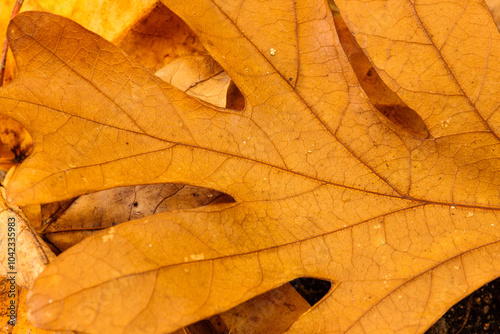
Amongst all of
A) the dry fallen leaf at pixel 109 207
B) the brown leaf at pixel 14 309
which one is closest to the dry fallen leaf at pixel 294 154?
the dry fallen leaf at pixel 109 207

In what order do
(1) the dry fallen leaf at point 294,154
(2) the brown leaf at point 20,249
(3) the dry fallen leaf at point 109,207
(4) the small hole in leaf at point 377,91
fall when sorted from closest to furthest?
1. (1) the dry fallen leaf at point 294,154
2. (2) the brown leaf at point 20,249
3. (3) the dry fallen leaf at point 109,207
4. (4) the small hole in leaf at point 377,91

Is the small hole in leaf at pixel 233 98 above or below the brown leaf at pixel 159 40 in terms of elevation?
below

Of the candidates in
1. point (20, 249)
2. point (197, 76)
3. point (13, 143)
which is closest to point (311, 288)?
point (197, 76)

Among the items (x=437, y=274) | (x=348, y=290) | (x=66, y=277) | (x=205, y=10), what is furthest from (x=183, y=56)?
(x=437, y=274)

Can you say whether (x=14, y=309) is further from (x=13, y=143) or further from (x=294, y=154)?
(x=294, y=154)

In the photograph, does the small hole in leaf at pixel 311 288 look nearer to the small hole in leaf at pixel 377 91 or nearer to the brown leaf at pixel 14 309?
the small hole in leaf at pixel 377 91

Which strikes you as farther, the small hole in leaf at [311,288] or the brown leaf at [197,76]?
the small hole in leaf at [311,288]

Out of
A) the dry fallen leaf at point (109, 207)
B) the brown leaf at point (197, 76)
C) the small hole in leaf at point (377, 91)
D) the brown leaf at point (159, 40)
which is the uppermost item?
the brown leaf at point (159, 40)

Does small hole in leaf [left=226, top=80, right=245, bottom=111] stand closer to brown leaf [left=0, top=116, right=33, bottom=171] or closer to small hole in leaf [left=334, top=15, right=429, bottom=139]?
small hole in leaf [left=334, top=15, right=429, bottom=139]

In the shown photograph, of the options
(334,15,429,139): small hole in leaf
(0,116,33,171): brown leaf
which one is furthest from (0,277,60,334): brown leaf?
(334,15,429,139): small hole in leaf
